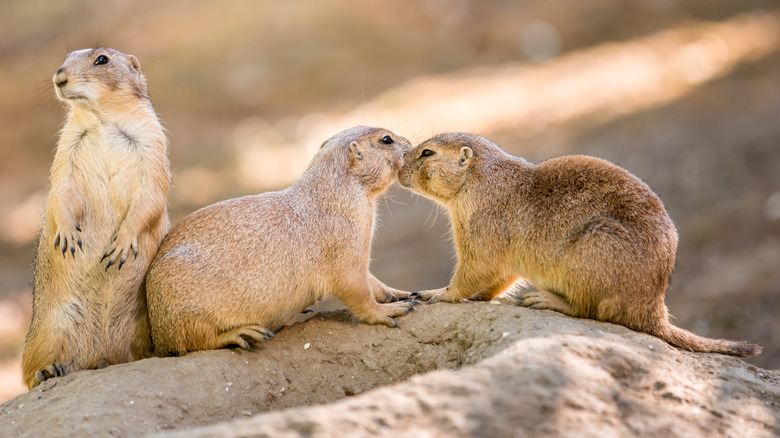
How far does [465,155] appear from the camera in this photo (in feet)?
22.3

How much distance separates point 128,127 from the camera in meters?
6.34

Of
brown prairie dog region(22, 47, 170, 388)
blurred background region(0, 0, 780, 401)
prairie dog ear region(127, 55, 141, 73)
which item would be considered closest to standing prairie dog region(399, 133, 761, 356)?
brown prairie dog region(22, 47, 170, 388)

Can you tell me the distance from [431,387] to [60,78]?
405 cm

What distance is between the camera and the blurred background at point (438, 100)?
12.7 metres

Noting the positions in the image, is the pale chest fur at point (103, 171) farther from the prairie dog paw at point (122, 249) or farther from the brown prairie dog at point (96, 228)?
the prairie dog paw at point (122, 249)

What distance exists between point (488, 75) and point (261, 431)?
55.8 feet

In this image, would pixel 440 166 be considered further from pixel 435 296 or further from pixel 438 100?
pixel 438 100

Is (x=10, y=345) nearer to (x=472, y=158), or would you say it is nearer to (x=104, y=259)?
(x=104, y=259)

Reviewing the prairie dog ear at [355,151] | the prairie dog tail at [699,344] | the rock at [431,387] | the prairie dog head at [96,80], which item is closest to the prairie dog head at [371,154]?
the prairie dog ear at [355,151]

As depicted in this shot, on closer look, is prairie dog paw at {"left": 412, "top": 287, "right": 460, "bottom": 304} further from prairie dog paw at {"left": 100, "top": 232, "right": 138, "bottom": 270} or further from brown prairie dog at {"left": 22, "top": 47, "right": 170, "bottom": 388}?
prairie dog paw at {"left": 100, "top": 232, "right": 138, "bottom": 270}

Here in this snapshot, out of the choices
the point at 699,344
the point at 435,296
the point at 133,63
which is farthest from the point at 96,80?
the point at 699,344

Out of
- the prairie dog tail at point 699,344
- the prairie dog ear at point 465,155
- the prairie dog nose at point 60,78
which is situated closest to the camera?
the prairie dog tail at point 699,344

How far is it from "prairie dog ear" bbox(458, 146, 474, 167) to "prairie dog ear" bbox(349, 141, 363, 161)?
0.94 meters

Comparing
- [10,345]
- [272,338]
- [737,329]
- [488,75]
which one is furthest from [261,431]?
[488,75]
